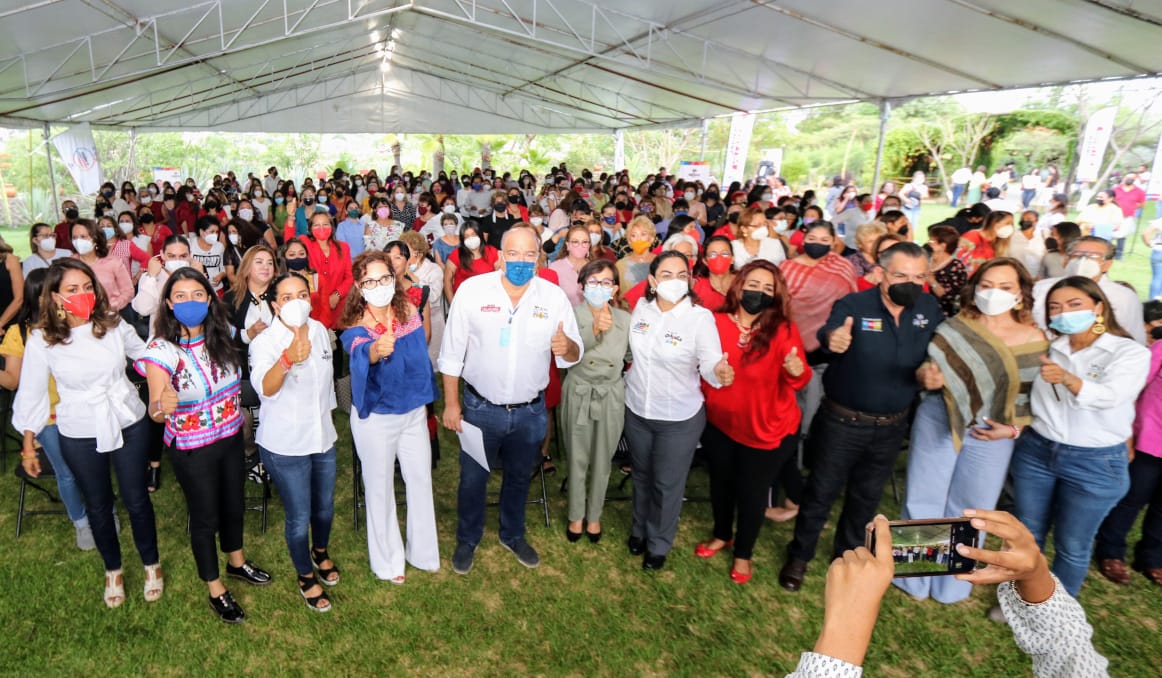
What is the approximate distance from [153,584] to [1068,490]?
4.22m

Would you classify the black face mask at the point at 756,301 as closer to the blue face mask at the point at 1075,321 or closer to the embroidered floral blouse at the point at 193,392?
the blue face mask at the point at 1075,321

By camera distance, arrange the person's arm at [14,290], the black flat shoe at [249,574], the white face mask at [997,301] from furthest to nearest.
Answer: the person's arm at [14,290], the black flat shoe at [249,574], the white face mask at [997,301]

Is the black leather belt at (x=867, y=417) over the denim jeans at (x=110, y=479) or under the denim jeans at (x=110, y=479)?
over

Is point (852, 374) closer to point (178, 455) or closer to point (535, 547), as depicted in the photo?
point (535, 547)

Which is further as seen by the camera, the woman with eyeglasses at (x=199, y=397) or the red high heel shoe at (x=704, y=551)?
the red high heel shoe at (x=704, y=551)

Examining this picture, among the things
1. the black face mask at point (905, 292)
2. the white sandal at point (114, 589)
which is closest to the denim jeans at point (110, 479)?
the white sandal at point (114, 589)

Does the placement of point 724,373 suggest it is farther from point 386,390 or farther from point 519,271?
point 386,390

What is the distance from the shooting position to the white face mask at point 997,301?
2.73m

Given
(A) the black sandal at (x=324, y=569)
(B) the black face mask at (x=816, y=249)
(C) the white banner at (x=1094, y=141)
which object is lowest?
(A) the black sandal at (x=324, y=569)

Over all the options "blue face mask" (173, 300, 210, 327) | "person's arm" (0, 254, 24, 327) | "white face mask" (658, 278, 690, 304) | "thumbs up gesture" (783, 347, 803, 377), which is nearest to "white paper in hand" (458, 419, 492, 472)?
"white face mask" (658, 278, 690, 304)

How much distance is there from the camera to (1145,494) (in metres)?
3.34

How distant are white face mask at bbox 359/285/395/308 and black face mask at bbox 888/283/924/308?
2.14 m

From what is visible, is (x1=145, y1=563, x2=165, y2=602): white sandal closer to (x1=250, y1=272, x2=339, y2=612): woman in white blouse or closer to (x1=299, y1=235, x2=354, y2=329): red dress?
(x1=250, y1=272, x2=339, y2=612): woman in white blouse

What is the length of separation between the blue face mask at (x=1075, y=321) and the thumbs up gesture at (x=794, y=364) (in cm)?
103
